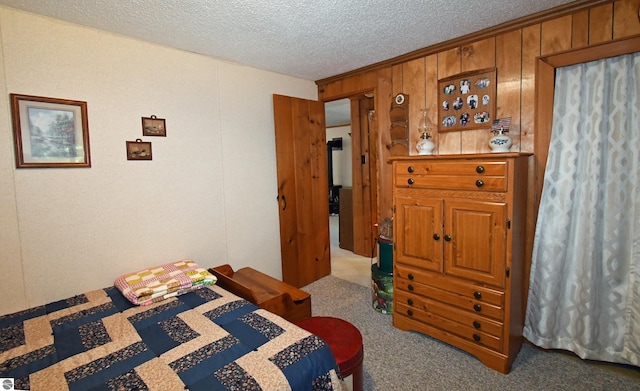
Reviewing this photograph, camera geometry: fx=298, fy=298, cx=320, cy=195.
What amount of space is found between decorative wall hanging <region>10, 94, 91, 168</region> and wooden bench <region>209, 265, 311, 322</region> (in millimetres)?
1303

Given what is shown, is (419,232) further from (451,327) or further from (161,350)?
(161,350)

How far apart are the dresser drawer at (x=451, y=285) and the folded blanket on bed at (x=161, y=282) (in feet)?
4.96

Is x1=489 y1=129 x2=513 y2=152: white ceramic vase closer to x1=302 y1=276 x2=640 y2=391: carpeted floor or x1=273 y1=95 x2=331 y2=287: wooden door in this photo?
x1=302 y1=276 x2=640 y2=391: carpeted floor

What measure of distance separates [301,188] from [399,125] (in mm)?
1262

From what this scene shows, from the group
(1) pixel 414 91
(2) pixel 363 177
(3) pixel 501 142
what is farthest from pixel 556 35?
(2) pixel 363 177

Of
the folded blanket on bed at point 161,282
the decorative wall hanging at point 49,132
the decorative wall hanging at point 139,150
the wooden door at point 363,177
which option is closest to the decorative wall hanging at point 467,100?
the wooden door at point 363,177

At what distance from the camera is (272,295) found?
7.22ft

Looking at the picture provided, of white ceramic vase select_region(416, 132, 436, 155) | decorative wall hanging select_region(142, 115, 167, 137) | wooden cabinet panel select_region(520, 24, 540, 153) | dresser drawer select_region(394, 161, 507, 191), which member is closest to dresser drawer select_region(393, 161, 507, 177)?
dresser drawer select_region(394, 161, 507, 191)

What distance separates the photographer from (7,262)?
1.84 m

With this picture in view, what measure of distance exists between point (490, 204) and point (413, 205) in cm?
55

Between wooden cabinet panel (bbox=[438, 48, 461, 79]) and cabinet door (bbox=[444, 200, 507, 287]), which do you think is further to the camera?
wooden cabinet panel (bbox=[438, 48, 461, 79])

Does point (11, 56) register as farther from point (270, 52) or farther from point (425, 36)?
point (425, 36)

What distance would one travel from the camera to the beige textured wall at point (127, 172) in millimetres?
1868

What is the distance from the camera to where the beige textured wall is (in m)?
1.87
